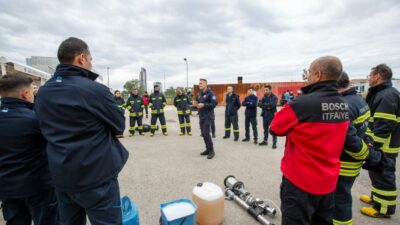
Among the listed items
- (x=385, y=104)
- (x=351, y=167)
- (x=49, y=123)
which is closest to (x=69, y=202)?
(x=49, y=123)

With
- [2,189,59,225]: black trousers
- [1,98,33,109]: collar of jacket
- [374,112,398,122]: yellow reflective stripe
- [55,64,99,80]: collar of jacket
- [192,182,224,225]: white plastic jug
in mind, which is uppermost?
[55,64,99,80]: collar of jacket

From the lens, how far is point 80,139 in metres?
1.44

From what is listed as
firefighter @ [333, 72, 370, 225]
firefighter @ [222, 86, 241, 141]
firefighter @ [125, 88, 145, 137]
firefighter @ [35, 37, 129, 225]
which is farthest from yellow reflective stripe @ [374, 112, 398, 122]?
firefighter @ [125, 88, 145, 137]

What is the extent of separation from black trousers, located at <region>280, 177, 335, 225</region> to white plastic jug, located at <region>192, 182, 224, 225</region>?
923 millimetres

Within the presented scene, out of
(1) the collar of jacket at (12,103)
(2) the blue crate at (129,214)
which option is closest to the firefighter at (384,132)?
(2) the blue crate at (129,214)

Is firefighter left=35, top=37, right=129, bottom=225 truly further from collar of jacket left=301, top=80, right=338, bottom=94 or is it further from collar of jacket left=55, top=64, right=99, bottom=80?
collar of jacket left=301, top=80, right=338, bottom=94

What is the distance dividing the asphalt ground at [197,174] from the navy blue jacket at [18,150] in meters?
1.42

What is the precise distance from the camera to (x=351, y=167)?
6.82 feet

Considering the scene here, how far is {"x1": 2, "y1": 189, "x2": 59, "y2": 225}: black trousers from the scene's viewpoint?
1.83 meters

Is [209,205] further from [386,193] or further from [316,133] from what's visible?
[386,193]

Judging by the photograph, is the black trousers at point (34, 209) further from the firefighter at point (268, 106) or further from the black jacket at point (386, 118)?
the firefighter at point (268, 106)

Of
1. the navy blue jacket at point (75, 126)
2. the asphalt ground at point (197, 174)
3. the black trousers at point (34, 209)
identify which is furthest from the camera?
the asphalt ground at point (197, 174)

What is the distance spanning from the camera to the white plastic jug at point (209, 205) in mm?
2447

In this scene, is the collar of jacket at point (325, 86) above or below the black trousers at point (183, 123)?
above
